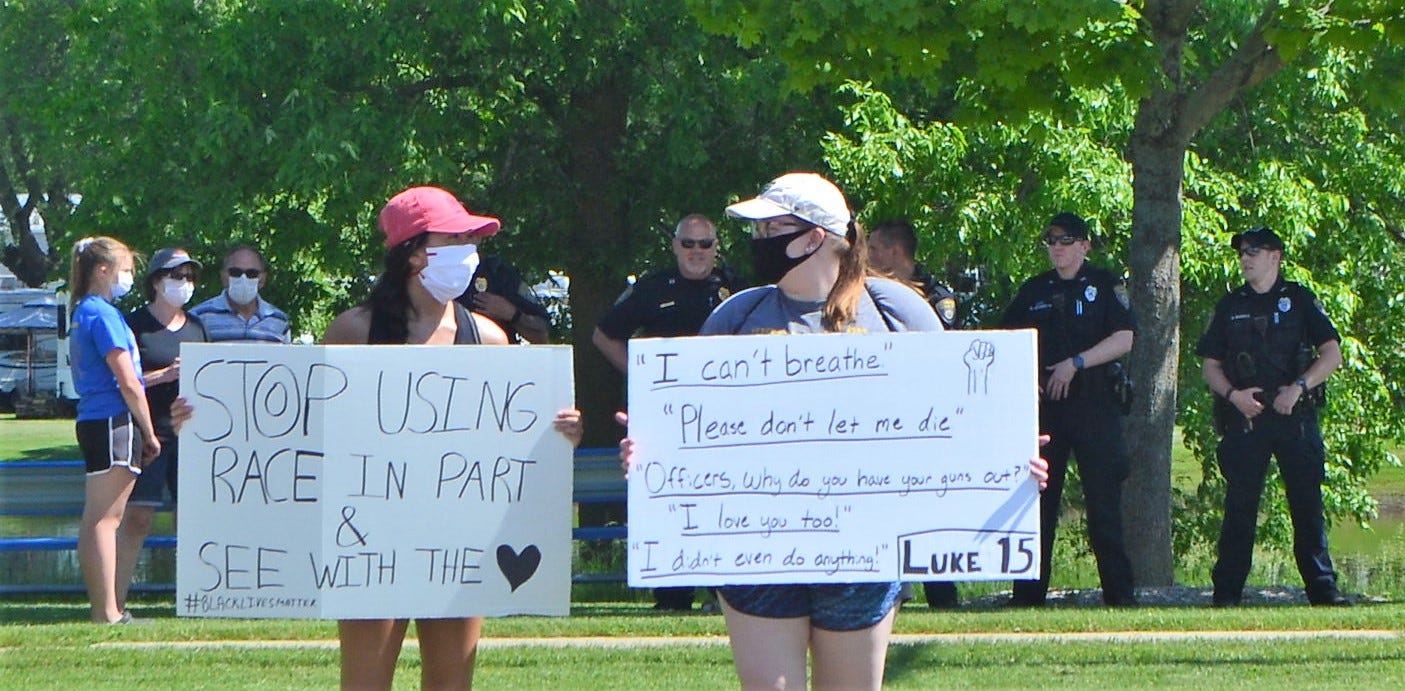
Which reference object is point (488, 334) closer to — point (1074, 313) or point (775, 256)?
point (775, 256)

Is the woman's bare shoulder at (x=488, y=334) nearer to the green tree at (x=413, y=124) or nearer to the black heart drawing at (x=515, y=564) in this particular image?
the black heart drawing at (x=515, y=564)

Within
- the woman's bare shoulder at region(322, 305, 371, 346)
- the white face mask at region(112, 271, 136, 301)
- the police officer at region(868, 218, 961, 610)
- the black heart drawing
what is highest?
the police officer at region(868, 218, 961, 610)

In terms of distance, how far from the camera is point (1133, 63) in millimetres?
9109

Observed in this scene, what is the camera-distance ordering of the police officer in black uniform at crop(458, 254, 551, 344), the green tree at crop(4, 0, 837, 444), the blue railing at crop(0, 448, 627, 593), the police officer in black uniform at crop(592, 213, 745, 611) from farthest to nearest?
the green tree at crop(4, 0, 837, 444) < the blue railing at crop(0, 448, 627, 593) < the police officer in black uniform at crop(592, 213, 745, 611) < the police officer in black uniform at crop(458, 254, 551, 344)

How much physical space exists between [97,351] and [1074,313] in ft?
14.7

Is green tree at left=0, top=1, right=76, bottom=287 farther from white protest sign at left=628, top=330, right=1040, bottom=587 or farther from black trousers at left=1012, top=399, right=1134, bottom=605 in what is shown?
white protest sign at left=628, top=330, right=1040, bottom=587

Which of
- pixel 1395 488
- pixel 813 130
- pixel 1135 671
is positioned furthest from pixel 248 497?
pixel 1395 488

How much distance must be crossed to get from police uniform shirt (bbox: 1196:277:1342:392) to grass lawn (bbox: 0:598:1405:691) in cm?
117

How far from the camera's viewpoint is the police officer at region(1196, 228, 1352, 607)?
8.66 metres

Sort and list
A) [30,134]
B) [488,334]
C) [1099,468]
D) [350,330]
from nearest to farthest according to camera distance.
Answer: [350,330]
[488,334]
[1099,468]
[30,134]

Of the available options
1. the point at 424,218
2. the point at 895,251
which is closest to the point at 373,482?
the point at 424,218

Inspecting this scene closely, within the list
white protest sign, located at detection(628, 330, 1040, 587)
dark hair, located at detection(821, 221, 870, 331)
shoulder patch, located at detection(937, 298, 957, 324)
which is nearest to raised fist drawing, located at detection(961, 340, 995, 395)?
white protest sign, located at detection(628, 330, 1040, 587)

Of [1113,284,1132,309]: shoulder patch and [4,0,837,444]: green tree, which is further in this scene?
[4,0,837,444]: green tree

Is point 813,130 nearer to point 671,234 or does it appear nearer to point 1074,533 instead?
point 671,234
